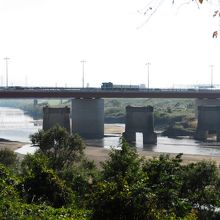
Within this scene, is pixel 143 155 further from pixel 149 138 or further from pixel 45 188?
pixel 45 188

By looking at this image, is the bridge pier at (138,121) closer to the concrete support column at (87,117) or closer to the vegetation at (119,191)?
the concrete support column at (87,117)

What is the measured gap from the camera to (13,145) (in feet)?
329

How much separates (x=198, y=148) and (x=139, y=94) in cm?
2339

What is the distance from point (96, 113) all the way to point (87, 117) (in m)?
2.35

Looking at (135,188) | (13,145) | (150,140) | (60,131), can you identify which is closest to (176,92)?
(150,140)

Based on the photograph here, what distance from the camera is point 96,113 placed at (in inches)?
4505

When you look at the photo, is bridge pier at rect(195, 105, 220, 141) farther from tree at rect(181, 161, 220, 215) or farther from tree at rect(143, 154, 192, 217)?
tree at rect(143, 154, 192, 217)

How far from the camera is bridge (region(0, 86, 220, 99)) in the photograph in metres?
106

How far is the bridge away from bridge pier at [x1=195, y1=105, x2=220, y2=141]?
25.0 ft

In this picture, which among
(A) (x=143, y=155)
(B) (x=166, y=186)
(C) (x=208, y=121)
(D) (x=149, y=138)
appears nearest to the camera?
(B) (x=166, y=186)

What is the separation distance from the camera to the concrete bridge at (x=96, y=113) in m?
108

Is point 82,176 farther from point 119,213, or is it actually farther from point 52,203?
point 119,213

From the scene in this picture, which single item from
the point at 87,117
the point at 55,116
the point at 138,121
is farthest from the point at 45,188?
the point at 87,117

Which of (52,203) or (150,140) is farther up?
(52,203)
